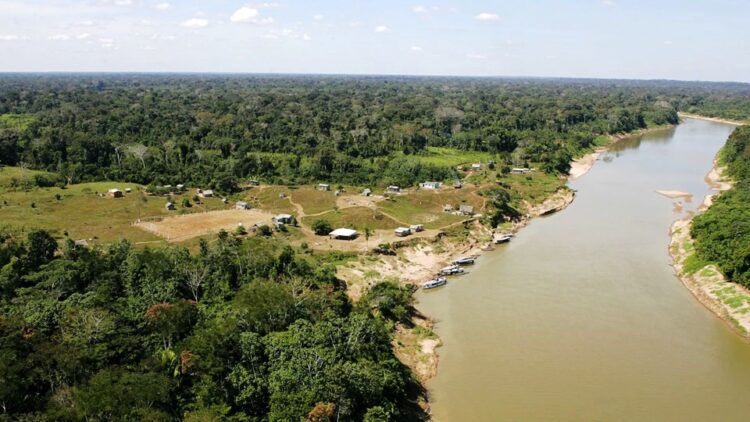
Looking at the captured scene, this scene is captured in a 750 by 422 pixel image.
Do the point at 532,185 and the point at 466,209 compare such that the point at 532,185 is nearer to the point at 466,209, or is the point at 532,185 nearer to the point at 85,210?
the point at 466,209

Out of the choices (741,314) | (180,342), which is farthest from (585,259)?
(180,342)

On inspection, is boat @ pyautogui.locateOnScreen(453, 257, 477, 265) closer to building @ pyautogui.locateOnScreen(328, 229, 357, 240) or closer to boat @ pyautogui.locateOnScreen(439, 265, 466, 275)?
boat @ pyautogui.locateOnScreen(439, 265, 466, 275)

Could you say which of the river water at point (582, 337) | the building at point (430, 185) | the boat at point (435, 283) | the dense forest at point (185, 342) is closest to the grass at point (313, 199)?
the building at point (430, 185)

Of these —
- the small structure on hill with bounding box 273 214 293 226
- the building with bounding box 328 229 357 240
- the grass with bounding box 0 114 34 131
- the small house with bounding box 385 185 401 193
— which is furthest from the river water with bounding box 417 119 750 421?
the grass with bounding box 0 114 34 131

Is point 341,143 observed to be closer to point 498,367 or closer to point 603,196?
point 603,196

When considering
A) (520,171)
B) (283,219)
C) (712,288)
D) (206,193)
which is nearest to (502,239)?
(712,288)

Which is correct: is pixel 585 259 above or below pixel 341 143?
below
